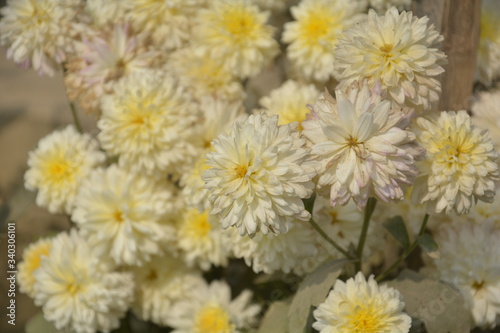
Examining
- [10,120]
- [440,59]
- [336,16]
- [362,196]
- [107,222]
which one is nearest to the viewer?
[362,196]

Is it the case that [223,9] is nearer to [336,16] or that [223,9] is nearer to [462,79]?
[336,16]

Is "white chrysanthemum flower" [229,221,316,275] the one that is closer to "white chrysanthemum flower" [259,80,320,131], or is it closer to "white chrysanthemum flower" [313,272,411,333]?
"white chrysanthemum flower" [313,272,411,333]

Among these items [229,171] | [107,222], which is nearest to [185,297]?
[107,222]

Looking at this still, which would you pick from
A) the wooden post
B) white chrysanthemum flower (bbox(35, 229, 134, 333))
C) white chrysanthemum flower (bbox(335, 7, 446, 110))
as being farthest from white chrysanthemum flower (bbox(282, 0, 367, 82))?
white chrysanthemum flower (bbox(35, 229, 134, 333))

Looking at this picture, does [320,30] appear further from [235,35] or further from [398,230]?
[398,230]

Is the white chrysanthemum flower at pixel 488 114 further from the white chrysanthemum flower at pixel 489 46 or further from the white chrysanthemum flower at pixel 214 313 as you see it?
the white chrysanthemum flower at pixel 214 313

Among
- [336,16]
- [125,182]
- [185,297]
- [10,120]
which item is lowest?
[185,297]
